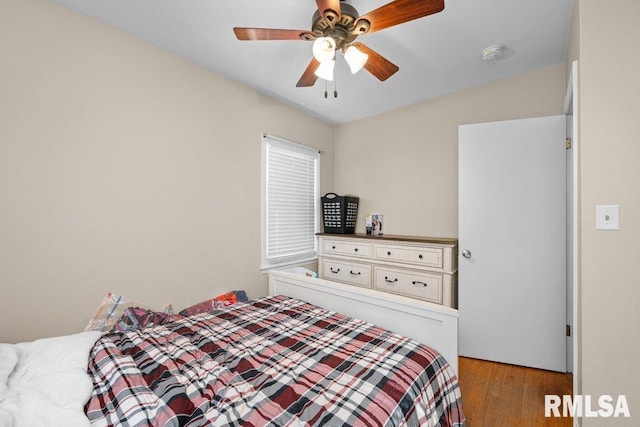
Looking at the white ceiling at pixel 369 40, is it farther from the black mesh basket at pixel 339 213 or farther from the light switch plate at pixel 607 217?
the light switch plate at pixel 607 217

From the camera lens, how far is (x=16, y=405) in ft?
2.98

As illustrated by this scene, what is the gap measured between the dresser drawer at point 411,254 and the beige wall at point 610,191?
114 centimetres

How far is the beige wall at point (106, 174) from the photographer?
151 cm

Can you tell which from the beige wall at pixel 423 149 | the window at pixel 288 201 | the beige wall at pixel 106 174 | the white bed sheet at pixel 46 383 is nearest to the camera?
the white bed sheet at pixel 46 383

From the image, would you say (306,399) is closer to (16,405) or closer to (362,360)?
(362,360)

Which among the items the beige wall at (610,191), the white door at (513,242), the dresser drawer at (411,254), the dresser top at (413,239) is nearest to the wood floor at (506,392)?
the white door at (513,242)

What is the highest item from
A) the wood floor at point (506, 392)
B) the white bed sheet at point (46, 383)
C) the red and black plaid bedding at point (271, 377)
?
the white bed sheet at point (46, 383)

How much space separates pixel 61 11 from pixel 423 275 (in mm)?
3075

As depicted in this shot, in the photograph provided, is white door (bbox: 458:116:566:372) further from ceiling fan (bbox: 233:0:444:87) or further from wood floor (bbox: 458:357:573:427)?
ceiling fan (bbox: 233:0:444:87)

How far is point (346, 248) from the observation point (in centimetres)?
312

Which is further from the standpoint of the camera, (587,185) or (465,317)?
(465,317)

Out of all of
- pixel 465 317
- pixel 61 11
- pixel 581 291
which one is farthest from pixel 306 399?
pixel 61 11

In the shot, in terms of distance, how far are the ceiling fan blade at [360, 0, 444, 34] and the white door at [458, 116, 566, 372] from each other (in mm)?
1443

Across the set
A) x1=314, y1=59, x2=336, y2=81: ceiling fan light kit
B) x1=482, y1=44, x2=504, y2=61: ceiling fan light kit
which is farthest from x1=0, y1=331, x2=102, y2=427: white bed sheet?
x1=482, y1=44, x2=504, y2=61: ceiling fan light kit
